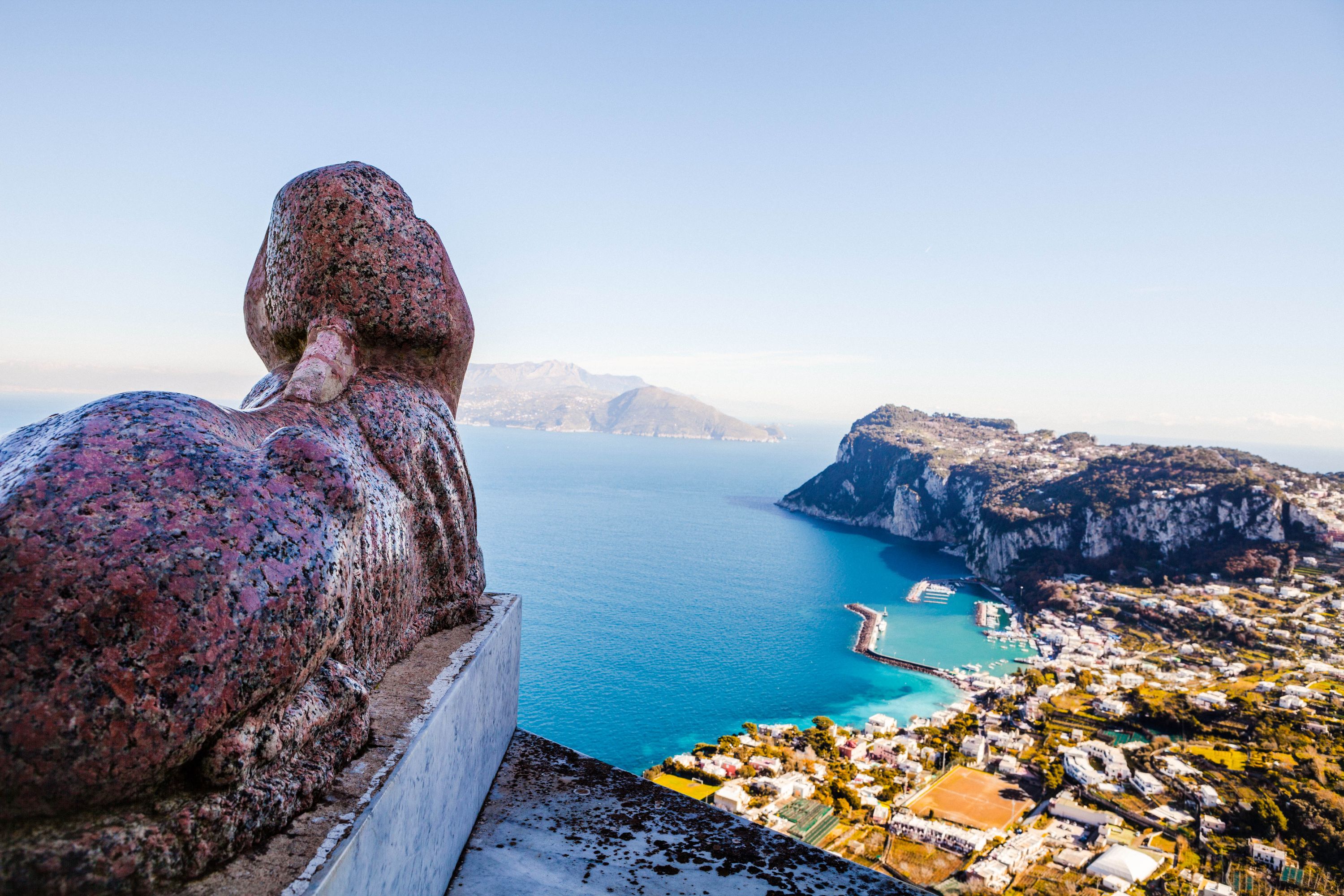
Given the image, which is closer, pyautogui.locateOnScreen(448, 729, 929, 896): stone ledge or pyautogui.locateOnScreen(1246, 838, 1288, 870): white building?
pyautogui.locateOnScreen(448, 729, 929, 896): stone ledge

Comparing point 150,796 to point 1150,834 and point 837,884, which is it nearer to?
point 837,884

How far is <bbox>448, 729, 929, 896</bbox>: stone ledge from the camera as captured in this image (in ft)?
12.5

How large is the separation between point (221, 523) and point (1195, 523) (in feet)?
217

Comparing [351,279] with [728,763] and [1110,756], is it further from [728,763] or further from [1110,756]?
[1110,756]

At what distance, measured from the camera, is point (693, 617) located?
4319 cm

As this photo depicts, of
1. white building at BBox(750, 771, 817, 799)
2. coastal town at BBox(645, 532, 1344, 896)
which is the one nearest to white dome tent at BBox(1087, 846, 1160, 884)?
coastal town at BBox(645, 532, 1344, 896)

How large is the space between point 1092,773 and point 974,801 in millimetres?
4513

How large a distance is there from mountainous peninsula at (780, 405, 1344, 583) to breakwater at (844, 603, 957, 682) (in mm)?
17215

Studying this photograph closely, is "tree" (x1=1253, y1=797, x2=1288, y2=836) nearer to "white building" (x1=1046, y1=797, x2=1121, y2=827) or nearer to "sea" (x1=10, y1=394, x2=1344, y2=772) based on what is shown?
"white building" (x1=1046, y1=797, x2=1121, y2=827)

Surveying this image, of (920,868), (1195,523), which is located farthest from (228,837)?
(1195,523)

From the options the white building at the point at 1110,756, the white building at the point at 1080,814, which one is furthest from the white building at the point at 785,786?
the white building at the point at 1110,756

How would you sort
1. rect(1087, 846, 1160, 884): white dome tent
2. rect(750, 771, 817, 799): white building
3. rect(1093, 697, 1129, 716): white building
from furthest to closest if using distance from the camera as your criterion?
rect(1093, 697, 1129, 716): white building → rect(750, 771, 817, 799): white building → rect(1087, 846, 1160, 884): white dome tent

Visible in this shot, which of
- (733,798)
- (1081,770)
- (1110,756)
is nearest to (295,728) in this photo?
(733,798)

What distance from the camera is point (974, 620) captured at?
48500mm
